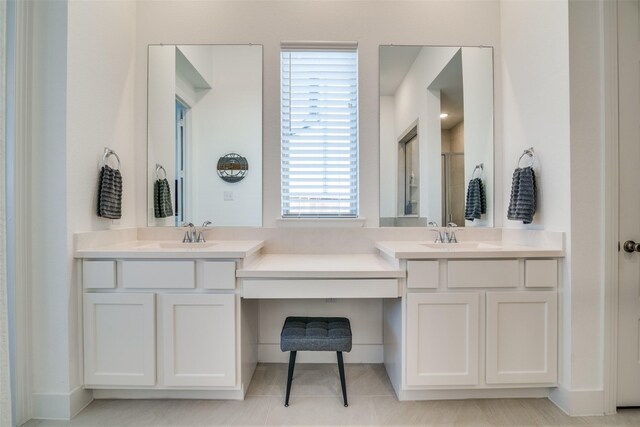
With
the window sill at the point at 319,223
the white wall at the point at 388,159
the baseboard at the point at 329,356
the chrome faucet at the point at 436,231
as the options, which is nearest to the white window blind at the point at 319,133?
the window sill at the point at 319,223

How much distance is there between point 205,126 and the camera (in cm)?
219

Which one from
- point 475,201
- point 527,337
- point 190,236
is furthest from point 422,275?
point 190,236

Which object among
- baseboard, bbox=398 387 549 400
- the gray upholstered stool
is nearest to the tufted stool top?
the gray upholstered stool

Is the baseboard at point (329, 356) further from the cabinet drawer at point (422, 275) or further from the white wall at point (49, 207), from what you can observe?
the white wall at point (49, 207)

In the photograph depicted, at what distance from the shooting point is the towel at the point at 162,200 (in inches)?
86.1

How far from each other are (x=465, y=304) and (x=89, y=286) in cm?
198

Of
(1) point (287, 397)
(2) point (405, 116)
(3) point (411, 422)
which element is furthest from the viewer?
(2) point (405, 116)

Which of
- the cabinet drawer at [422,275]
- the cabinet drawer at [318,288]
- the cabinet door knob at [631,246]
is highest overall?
the cabinet door knob at [631,246]

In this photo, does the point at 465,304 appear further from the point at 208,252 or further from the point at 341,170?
the point at 208,252

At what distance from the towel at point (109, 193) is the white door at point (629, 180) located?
9.08ft

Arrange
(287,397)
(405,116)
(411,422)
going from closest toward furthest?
(411,422) < (287,397) < (405,116)

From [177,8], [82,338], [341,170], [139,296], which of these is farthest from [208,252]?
[177,8]

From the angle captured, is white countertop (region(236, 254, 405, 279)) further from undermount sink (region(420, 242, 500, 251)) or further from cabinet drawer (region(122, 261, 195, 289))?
undermount sink (region(420, 242, 500, 251))

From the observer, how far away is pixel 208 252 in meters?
1.63
